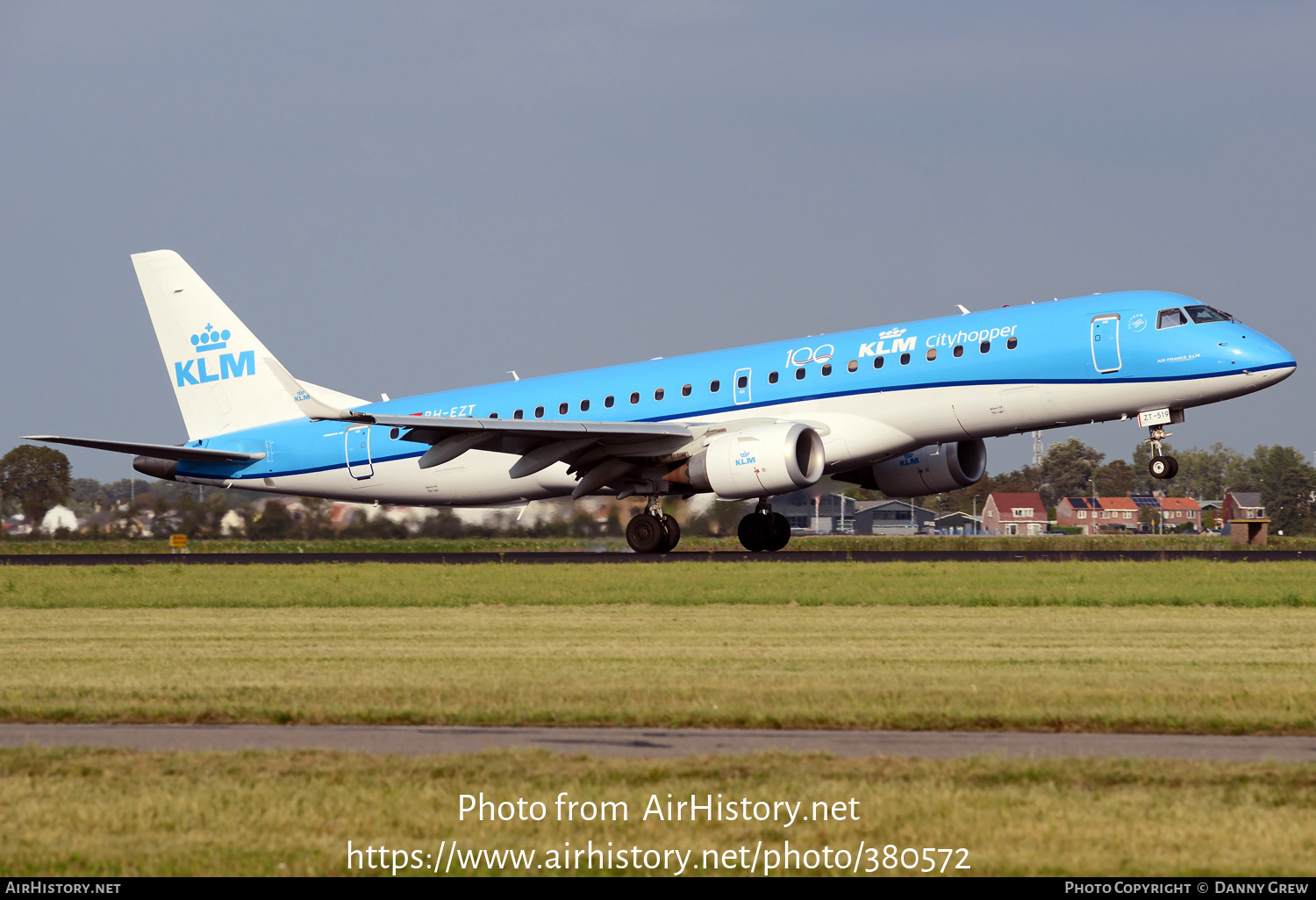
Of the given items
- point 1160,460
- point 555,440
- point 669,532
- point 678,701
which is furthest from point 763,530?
point 678,701

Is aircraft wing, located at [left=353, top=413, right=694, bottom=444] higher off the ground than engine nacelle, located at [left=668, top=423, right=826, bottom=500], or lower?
higher

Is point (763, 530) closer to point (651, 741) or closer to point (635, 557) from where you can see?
point (635, 557)

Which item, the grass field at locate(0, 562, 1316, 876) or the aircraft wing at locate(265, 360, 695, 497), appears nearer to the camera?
the grass field at locate(0, 562, 1316, 876)

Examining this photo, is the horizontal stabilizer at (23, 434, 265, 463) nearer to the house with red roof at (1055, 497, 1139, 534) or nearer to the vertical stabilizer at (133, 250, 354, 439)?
the vertical stabilizer at (133, 250, 354, 439)

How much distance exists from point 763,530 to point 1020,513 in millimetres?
63863

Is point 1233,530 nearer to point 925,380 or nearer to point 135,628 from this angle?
point 925,380

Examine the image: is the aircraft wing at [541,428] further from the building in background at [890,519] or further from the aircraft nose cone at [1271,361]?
the building in background at [890,519]

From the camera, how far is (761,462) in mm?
28188

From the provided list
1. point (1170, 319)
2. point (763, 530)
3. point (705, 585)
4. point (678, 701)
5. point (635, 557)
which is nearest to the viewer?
point (678, 701)

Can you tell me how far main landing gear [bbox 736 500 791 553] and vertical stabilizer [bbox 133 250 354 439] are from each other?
12.2 metres

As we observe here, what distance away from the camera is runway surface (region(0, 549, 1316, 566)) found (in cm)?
2956

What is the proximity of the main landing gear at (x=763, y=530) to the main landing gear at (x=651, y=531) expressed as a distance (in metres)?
2.40

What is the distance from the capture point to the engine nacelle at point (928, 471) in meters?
32.4

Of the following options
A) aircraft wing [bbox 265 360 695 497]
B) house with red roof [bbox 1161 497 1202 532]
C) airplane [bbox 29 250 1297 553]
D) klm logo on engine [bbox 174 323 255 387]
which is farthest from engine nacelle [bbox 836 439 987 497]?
house with red roof [bbox 1161 497 1202 532]
